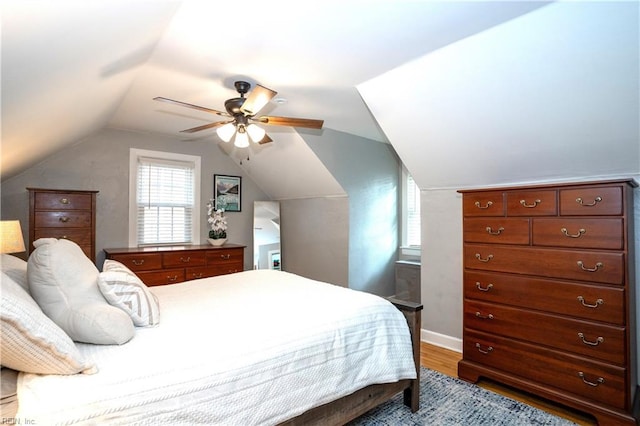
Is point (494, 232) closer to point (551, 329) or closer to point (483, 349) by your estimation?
point (551, 329)

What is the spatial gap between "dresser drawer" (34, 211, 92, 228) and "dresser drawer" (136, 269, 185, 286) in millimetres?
786

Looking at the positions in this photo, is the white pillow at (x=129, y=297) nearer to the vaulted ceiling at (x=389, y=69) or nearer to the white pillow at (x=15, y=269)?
the white pillow at (x=15, y=269)

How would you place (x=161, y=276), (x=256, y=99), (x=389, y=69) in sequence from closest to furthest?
(x=256, y=99), (x=389, y=69), (x=161, y=276)

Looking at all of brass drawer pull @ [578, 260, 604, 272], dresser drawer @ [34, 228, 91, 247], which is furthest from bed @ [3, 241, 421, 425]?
dresser drawer @ [34, 228, 91, 247]

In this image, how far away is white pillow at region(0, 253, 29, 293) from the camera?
4.96ft

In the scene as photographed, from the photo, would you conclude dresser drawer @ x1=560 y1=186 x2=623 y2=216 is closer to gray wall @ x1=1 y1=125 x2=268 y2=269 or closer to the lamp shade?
the lamp shade

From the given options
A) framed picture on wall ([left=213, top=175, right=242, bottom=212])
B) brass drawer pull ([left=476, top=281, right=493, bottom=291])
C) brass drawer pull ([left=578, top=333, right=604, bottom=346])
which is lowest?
brass drawer pull ([left=578, top=333, right=604, bottom=346])

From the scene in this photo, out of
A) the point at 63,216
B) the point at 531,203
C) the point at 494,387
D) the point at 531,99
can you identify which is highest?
the point at 531,99

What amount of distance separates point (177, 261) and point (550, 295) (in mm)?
3745

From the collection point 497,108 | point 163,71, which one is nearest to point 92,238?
point 163,71

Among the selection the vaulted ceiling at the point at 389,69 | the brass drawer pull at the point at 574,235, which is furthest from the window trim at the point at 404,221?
the brass drawer pull at the point at 574,235

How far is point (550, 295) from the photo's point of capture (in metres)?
2.28

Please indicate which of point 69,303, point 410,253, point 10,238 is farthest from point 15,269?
point 410,253

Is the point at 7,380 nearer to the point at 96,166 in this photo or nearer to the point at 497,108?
the point at 497,108
